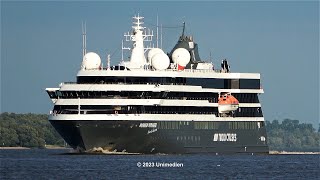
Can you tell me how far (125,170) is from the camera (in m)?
130

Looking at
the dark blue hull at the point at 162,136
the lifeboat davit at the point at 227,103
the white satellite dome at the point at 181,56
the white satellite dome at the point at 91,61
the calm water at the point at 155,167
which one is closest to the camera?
the calm water at the point at 155,167

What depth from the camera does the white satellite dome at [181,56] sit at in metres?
161

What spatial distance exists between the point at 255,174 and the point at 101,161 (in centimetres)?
1840

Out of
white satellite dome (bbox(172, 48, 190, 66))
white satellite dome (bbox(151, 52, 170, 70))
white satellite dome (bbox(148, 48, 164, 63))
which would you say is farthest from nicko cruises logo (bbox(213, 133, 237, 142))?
white satellite dome (bbox(148, 48, 164, 63))

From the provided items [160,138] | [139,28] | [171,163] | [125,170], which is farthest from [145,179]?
[139,28]

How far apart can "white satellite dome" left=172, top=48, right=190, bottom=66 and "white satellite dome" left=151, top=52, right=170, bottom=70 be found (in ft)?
13.7

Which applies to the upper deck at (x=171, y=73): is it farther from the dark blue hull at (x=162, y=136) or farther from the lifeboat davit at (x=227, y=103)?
the dark blue hull at (x=162, y=136)

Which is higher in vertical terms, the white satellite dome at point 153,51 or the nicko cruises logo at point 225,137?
the white satellite dome at point 153,51

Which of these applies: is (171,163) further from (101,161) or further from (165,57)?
(165,57)

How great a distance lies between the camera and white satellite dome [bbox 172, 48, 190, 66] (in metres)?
161

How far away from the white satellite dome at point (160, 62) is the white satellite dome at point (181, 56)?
4166mm

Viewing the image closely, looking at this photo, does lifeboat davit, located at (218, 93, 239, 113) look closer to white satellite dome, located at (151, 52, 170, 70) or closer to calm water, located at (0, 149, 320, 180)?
calm water, located at (0, 149, 320, 180)

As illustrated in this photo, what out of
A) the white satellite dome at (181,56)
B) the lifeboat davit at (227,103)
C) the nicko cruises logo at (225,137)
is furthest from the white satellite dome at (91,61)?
the nicko cruises logo at (225,137)

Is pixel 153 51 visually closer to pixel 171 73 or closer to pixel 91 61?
pixel 171 73
